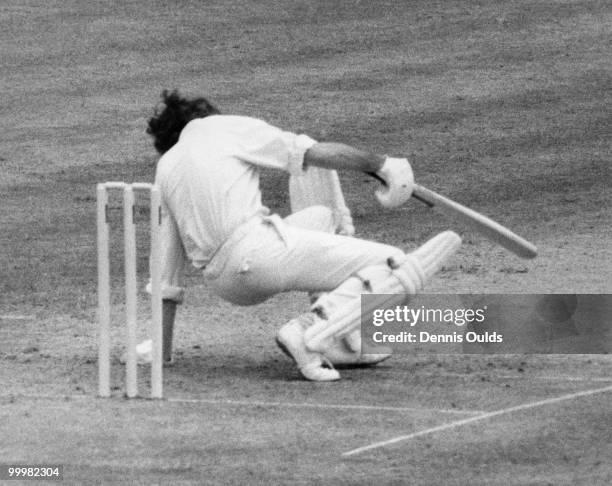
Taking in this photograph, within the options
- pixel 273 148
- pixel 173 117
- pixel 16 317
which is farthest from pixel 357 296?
pixel 16 317

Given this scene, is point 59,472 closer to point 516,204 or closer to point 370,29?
point 516,204

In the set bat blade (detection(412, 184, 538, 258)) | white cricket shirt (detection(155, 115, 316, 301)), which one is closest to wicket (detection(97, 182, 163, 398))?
white cricket shirt (detection(155, 115, 316, 301))

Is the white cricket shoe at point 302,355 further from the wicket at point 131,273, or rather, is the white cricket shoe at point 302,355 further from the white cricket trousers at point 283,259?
the wicket at point 131,273

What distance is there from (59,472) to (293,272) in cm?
210

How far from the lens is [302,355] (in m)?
9.16

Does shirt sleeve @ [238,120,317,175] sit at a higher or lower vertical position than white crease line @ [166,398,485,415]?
higher

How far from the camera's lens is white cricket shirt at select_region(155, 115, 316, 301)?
9.17m

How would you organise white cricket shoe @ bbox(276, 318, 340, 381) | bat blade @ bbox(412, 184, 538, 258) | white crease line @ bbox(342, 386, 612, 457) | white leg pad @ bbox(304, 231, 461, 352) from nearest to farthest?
white crease line @ bbox(342, 386, 612, 457)
white leg pad @ bbox(304, 231, 461, 352)
white cricket shoe @ bbox(276, 318, 340, 381)
bat blade @ bbox(412, 184, 538, 258)

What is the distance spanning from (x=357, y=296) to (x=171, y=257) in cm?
106

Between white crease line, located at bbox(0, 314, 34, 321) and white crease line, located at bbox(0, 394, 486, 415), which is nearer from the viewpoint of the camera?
white crease line, located at bbox(0, 394, 486, 415)

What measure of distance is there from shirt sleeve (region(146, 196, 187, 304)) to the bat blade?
122 centimetres

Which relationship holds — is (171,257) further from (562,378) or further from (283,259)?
(562,378)

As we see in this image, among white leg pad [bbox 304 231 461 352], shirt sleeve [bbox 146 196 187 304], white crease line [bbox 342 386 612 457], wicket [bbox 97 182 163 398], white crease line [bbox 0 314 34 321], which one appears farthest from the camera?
white crease line [bbox 0 314 34 321]

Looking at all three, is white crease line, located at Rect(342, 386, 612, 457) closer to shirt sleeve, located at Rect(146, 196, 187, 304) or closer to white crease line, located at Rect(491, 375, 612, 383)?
white crease line, located at Rect(491, 375, 612, 383)
